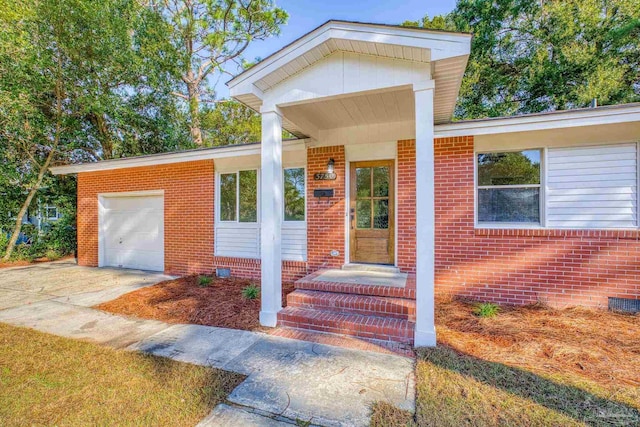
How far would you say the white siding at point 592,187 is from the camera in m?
4.45

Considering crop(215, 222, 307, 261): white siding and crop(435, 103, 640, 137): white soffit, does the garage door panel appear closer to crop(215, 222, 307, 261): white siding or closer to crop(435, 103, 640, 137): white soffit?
crop(215, 222, 307, 261): white siding

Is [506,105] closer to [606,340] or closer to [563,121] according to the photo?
[563,121]

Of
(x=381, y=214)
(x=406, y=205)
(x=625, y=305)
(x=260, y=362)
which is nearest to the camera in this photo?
(x=260, y=362)

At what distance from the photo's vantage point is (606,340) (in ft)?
11.4

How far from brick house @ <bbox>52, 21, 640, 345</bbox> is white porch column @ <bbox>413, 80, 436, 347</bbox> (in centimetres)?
1

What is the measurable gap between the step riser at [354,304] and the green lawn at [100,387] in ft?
5.16

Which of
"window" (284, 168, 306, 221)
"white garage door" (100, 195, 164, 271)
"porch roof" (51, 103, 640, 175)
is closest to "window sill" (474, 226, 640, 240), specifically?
"porch roof" (51, 103, 640, 175)

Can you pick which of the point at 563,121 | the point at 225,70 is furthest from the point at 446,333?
the point at 225,70

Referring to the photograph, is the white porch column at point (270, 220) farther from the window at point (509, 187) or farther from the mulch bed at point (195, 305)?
the window at point (509, 187)

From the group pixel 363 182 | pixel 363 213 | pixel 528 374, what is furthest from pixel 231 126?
pixel 528 374

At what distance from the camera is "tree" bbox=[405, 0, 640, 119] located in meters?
8.89

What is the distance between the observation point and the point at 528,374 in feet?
9.10

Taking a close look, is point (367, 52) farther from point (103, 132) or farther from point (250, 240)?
point (103, 132)

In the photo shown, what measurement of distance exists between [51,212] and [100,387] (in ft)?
37.4
